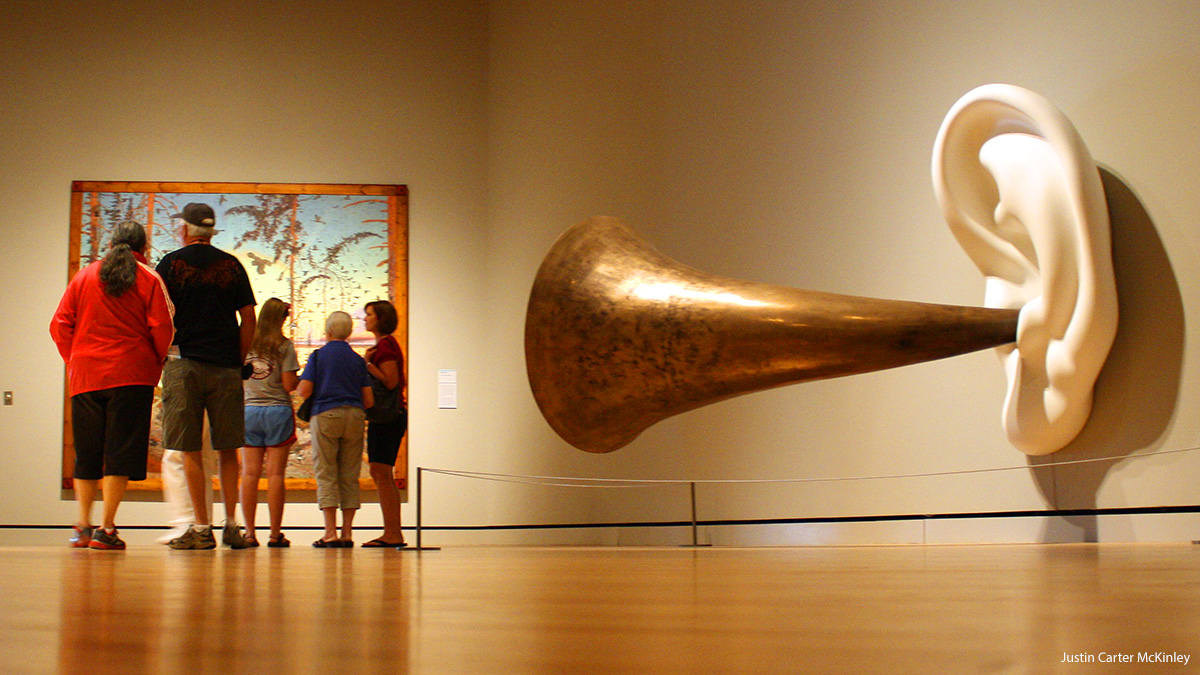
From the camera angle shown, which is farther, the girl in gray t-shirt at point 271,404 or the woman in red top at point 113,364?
the girl in gray t-shirt at point 271,404

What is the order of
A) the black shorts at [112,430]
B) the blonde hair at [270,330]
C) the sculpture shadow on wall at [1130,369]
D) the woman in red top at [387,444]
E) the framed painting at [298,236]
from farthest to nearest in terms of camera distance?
1. the framed painting at [298,236]
2. the blonde hair at [270,330]
3. the woman in red top at [387,444]
4. the black shorts at [112,430]
5. the sculpture shadow on wall at [1130,369]

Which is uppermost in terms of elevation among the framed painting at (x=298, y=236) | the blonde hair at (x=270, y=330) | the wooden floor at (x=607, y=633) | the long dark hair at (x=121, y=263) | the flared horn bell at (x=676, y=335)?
the framed painting at (x=298, y=236)

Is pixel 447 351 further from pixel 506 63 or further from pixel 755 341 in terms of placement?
pixel 755 341

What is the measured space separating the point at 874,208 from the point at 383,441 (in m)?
2.17

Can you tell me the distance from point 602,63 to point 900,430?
8.18ft

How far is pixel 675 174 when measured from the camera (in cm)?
355

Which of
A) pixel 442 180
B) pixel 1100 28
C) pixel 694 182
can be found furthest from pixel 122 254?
pixel 442 180

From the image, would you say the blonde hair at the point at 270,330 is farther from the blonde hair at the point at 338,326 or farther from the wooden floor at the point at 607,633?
the wooden floor at the point at 607,633

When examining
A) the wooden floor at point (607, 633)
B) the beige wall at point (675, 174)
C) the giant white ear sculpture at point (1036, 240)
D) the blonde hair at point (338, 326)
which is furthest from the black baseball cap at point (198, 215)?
the wooden floor at point (607, 633)

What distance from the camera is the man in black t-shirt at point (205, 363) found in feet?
9.63

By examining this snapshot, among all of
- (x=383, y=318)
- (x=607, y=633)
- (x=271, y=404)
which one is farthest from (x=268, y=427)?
(x=607, y=633)

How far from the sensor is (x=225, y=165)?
6086mm

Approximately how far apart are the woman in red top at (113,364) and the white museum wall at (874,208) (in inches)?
68.1

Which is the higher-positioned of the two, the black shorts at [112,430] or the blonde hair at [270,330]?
the blonde hair at [270,330]
